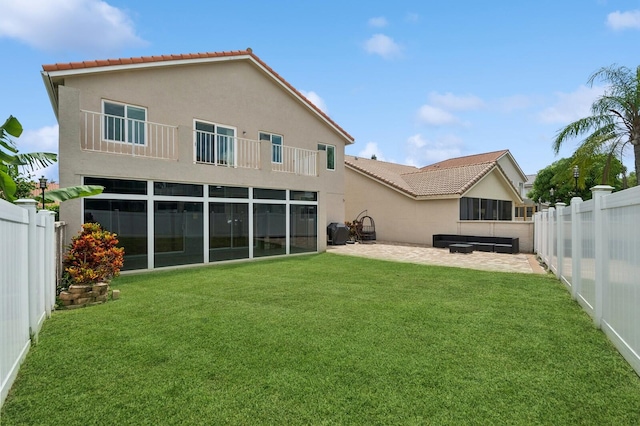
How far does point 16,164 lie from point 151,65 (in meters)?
5.61

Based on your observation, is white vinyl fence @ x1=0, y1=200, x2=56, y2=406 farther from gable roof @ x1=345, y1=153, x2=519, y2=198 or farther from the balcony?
gable roof @ x1=345, y1=153, x2=519, y2=198

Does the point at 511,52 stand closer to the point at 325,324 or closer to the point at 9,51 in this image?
the point at 325,324

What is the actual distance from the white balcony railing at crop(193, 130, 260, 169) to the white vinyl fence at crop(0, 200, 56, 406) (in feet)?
22.7

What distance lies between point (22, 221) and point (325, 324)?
4.28 m

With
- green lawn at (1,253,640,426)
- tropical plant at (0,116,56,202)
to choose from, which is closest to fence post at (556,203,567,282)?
green lawn at (1,253,640,426)

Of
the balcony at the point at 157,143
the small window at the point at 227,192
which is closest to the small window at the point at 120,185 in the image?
the balcony at the point at 157,143

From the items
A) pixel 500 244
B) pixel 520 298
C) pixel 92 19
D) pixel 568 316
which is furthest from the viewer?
pixel 500 244

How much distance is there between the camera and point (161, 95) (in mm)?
12656

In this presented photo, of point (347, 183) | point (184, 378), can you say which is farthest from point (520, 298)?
point (347, 183)

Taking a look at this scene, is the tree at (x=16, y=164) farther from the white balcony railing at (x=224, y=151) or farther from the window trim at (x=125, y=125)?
the white balcony railing at (x=224, y=151)

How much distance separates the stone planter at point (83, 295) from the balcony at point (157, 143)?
189 inches

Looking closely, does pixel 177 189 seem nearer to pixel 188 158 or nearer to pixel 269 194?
pixel 188 158

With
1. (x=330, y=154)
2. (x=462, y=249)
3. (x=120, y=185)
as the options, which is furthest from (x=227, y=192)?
(x=462, y=249)

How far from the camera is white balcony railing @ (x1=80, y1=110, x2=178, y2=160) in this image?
1057 cm
